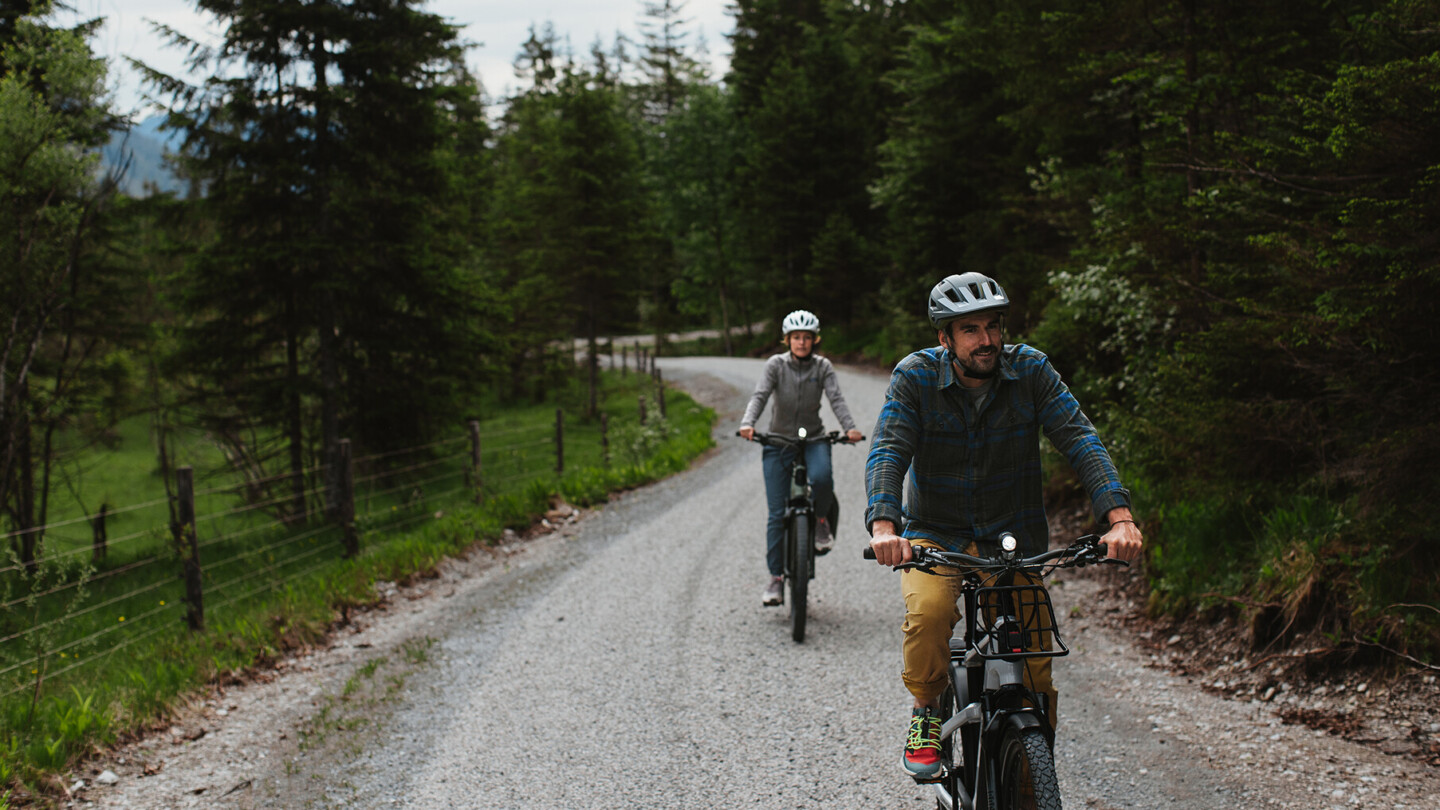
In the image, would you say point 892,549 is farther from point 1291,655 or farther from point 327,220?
point 327,220

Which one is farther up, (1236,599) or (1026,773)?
(1026,773)

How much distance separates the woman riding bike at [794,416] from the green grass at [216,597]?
2.93 metres

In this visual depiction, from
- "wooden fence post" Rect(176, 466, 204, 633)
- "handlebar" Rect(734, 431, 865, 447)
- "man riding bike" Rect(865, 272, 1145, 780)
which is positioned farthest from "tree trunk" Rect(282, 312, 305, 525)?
"man riding bike" Rect(865, 272, 1145, 780)

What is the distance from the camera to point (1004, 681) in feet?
9.39

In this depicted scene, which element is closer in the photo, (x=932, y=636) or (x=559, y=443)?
(x=932, y=636)

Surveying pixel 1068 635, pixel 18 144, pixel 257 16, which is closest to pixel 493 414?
pixel 257 16

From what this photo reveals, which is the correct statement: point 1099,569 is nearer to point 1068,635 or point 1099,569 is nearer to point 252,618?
point 1068,635

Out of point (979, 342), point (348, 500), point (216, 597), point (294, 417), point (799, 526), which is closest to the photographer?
point (979, 342)

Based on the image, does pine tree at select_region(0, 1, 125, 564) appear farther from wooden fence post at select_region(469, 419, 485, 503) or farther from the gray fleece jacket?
the gray fleece jacket

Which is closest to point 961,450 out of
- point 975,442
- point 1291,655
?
point 975,442

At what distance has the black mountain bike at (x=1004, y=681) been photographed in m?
2.69

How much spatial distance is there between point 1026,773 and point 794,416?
457 centimetres

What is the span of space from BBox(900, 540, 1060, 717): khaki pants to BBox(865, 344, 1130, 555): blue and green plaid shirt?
0.61 ft

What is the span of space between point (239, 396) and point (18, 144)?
6.84m
